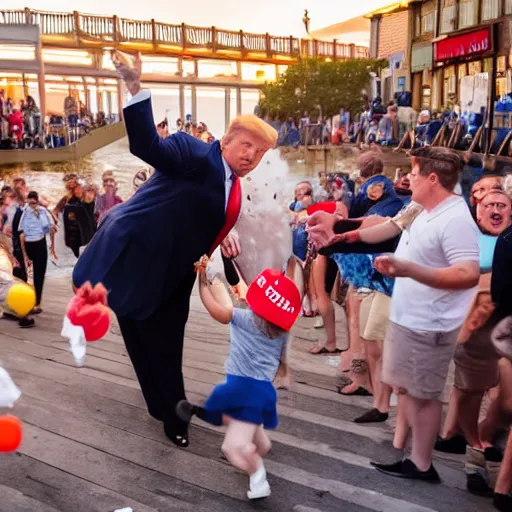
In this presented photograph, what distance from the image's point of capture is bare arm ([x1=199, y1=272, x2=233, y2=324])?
1737mm

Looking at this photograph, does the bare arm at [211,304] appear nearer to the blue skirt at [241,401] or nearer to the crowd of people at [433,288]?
the blue skirt at [241,401]

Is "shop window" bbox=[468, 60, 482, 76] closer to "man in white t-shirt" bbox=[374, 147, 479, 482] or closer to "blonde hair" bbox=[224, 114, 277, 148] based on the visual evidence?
"man in white t-shirt" bbox=[374, 147, 479, 482]

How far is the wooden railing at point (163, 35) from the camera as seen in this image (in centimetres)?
208

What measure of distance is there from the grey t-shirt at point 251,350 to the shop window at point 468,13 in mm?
1380

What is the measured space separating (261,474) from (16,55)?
149cm

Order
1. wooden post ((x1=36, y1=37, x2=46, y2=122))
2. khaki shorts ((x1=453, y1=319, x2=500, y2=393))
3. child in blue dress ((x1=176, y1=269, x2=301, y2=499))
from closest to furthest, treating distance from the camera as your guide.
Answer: child in blue dress ((x1=176, y1=269, x2=301, y2=499)), khaki shorts ((x1=453, y1=319, x2=500, y2=393)), wooden post ((x1=36, y1=37, x2=46, y2=122))

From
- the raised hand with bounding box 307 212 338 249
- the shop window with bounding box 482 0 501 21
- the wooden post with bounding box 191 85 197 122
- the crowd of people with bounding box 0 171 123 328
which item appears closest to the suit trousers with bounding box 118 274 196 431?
the raised hand with bounding box 307 212 338 249

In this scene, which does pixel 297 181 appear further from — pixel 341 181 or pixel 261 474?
pixel 261 474

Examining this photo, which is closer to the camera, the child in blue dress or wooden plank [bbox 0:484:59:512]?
the child in blue dress

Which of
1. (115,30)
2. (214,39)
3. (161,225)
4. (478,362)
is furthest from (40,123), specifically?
(478,362)

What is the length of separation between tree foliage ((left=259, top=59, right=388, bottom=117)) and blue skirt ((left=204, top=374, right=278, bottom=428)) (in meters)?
0.82

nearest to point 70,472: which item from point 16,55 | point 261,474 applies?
point 261,474

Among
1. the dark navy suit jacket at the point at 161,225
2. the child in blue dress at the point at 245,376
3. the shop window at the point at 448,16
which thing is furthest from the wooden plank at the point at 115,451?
the shop window at the point at 448,16

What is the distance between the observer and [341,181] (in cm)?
248
